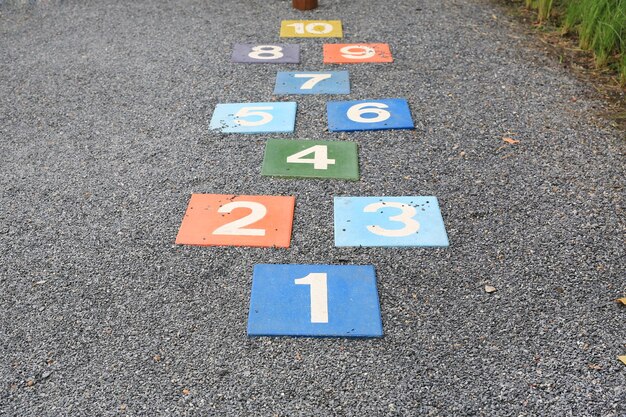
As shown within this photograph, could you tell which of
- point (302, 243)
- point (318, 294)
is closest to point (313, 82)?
point (302, 243)

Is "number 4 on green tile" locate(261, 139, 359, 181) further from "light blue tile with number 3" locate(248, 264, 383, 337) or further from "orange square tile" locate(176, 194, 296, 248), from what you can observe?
"light blue tile with number 3" locate(248, 264, 383, 337)

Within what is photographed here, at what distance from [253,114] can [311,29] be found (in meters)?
1.71

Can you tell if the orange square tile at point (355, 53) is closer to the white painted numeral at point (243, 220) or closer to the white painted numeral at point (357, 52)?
the white painted numeral at point (357, 52)

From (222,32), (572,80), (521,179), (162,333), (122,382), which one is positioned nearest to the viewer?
(122,382)

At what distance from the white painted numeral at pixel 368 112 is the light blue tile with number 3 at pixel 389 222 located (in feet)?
3.00

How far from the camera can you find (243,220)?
11.1 ft

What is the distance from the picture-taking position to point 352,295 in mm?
2914

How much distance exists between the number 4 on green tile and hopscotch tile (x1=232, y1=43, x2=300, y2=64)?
51.2 inches

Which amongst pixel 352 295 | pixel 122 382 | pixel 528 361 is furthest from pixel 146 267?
pixel 528 361

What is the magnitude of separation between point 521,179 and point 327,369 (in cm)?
175

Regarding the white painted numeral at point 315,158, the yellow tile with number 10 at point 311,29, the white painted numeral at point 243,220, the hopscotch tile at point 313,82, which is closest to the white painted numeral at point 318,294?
the white painted numeral at point 243,220

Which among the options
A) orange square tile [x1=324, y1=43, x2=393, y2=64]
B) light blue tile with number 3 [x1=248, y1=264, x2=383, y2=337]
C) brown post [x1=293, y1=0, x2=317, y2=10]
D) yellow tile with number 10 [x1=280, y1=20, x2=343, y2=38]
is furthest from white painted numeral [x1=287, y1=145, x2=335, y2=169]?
brown post [x1=293, y1=0, x2=317, y2=10]

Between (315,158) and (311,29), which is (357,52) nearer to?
(311,29)

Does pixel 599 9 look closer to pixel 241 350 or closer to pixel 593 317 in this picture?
pixel 593 317
